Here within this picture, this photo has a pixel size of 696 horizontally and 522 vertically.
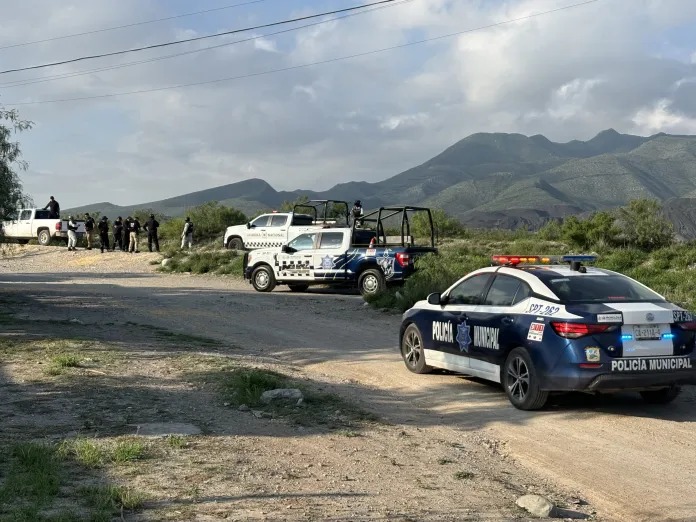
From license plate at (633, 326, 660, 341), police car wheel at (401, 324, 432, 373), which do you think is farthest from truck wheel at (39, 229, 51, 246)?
license plate at (633, 326, 660, 341)

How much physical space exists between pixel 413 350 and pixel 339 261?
38.5 feet

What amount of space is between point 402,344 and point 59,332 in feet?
20.5

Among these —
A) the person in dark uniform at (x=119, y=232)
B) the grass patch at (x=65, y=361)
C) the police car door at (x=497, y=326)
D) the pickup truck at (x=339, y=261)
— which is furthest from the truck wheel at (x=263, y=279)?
the person in dark uniform at (x=119, y=232)

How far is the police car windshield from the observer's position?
8984mm

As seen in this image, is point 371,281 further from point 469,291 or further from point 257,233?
point 257,233

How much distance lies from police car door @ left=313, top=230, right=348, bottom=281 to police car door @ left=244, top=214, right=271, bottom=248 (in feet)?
38.3


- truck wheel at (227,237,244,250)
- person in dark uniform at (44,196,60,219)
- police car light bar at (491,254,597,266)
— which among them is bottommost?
police car light bar at (491,254,597,266)

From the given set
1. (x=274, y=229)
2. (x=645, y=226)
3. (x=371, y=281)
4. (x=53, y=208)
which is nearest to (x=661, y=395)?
(x=371, y=281)

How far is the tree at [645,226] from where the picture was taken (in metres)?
36.3

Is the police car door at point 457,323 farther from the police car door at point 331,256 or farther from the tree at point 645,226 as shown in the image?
the tree at point 645,226

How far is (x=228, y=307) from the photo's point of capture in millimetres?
20172

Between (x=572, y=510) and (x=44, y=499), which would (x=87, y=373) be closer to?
(x=44, y=499)

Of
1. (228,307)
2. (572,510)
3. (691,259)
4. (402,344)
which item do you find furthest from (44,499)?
(691,259)

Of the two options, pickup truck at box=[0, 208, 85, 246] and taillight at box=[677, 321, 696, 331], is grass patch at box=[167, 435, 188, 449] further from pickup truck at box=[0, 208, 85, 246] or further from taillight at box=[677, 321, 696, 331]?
pickup truck at box=[0, 208, 85, 246]
